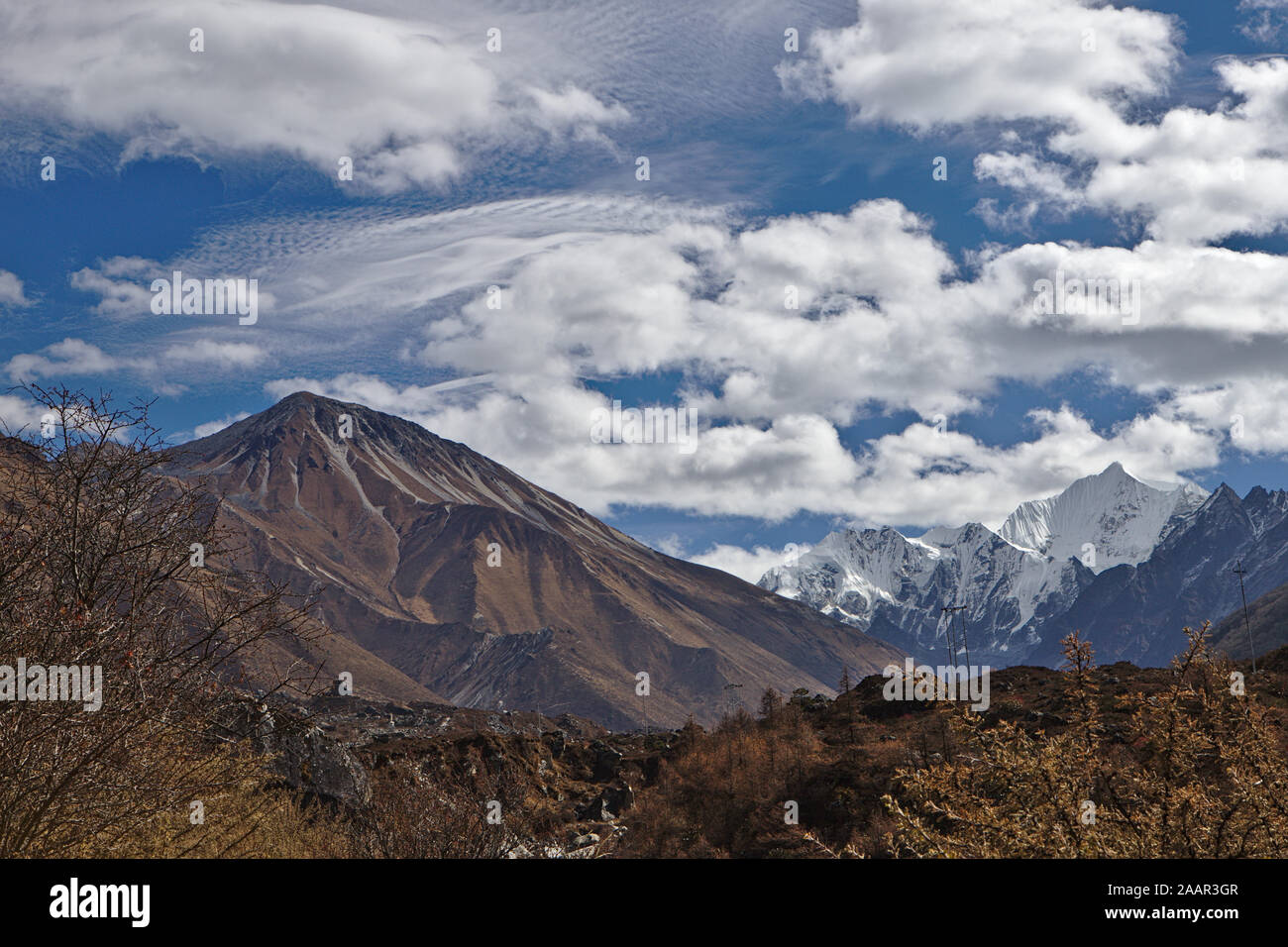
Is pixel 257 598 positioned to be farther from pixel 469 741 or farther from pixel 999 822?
pixel 469 741

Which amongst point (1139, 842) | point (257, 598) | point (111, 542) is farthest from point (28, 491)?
point (1139, 842)

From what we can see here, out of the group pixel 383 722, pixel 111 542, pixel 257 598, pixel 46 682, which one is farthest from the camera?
pixel 383 722

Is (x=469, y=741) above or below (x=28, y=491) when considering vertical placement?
below

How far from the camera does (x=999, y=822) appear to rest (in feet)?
25.3

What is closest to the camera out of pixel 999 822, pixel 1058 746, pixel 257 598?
pixel 999 822

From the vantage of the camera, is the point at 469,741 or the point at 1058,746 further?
the point at 469,741

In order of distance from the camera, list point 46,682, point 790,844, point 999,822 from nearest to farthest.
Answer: point 999,822, point 46,682, point 790,844

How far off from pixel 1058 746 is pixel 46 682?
9.84m

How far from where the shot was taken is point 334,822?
24.8 meters
